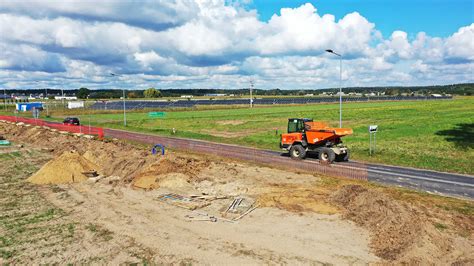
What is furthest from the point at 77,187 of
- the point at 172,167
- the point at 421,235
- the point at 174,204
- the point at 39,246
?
the point at 421,235

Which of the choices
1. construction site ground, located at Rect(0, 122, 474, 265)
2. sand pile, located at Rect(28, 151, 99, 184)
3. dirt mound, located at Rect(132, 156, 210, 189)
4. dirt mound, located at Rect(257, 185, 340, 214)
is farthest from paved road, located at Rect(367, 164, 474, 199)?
sand pile, located at Rect(28, 151, 99, 184)

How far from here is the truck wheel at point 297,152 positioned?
26869 mm

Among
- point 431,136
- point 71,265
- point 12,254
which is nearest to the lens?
point 71,265

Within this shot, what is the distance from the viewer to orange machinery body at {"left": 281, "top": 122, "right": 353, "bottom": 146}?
83.6 ft

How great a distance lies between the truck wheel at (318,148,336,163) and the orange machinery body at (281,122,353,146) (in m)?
0.75

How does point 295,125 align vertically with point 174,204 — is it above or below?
above

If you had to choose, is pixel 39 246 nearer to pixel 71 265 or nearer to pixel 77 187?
pixel 71 265

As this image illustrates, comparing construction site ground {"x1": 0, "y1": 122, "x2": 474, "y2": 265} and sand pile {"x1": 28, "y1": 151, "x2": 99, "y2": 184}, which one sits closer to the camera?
construction site ground {"x1": 0, "y1": 122, "x2": 474, "y2": 265}

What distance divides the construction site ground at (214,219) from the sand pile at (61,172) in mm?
65

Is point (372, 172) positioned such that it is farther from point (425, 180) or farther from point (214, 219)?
point (214, 219)

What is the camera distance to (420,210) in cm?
1488

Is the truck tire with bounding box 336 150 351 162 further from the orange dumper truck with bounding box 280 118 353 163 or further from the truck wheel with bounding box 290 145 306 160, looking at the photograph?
the truck wheel with bounding box 290 145 306 160

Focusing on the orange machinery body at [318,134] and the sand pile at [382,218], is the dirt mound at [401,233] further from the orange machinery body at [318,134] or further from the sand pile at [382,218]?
the orange machinery body at [318,134]

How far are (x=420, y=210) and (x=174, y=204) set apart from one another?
419 inches
